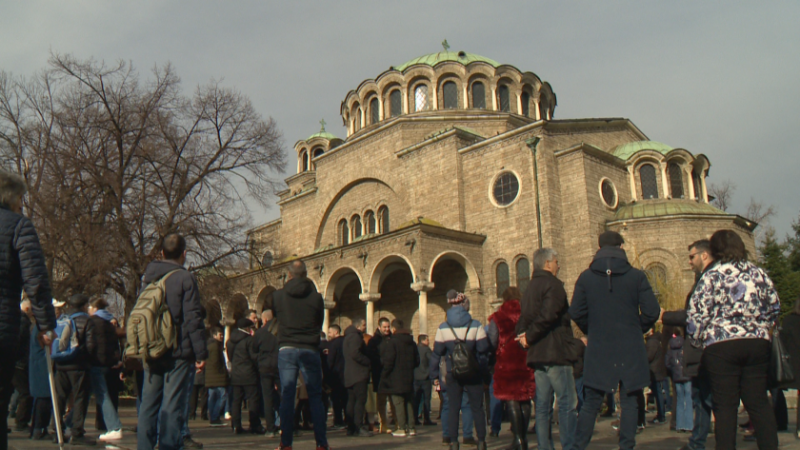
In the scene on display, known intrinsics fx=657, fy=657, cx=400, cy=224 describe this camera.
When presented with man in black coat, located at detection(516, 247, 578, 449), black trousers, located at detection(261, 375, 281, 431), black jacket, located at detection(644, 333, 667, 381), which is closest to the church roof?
black jacket, located at detection(644, 333, 667, 381)

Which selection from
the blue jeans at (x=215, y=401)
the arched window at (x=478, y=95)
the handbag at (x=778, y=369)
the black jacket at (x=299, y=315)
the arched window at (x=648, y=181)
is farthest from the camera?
the arched window at (x=478, y=95)

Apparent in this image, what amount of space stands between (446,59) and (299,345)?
2628 centimetres

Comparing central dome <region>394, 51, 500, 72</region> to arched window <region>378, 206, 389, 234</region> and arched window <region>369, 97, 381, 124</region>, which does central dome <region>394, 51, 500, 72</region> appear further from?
arched window <region>378, 206, 389, 234</region>

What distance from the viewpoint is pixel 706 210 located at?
23.3 m

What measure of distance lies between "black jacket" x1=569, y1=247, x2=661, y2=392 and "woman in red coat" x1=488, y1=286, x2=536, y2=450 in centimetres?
135

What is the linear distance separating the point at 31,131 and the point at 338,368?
49.2 ft

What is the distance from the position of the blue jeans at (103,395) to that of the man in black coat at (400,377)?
11.1 feet

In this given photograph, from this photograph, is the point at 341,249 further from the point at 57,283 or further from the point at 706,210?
the point at 706,210

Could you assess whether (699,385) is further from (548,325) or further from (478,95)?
(478,95)

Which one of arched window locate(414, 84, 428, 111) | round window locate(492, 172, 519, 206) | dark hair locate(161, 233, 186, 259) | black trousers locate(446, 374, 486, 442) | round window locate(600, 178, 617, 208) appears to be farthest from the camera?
arched window locate(414, 84, 428, 111)

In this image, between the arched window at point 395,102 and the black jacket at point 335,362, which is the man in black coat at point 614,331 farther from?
the arched window at point 395,102

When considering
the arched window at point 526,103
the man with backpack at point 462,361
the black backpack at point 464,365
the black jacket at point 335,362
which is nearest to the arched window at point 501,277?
the arched window at point 526,103

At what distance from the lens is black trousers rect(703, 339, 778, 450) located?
4.69m

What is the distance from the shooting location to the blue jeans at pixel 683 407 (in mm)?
8523
